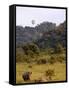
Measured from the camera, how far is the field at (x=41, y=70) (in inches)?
82.6

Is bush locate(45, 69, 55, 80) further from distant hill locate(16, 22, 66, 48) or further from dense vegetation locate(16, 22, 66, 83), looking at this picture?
distant hill locate(16, 22, 66, 48)

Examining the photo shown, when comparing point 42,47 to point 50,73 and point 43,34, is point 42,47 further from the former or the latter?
point 50,73

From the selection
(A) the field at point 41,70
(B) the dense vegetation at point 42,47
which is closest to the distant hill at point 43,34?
(B) the dense vegetation at point 42,47

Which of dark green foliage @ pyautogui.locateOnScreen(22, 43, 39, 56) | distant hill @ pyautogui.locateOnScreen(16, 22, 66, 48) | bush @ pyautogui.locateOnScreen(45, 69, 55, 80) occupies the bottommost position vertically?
bush @ pyautogui.locateOnScreen(45, 69, 55, 80)

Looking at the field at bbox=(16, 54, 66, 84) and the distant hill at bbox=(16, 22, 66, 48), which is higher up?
the distant hill at bbox=(16, 22, 66, 48)

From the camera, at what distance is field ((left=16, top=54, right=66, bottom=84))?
6.88 ft

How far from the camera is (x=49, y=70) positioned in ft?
7.22

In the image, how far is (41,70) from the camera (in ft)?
7.13

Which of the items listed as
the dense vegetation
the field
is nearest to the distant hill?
the dense vegetation

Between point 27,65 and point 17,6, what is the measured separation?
417 millimetres

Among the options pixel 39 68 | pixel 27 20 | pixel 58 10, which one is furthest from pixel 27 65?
pixel 58 10

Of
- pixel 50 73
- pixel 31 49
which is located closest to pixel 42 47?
pixel 31 49

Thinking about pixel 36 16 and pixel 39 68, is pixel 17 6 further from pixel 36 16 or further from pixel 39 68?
pixel 39 68

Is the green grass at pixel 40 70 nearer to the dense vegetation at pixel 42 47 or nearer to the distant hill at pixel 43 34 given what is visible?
the dense vegetation at pixel 42 47
